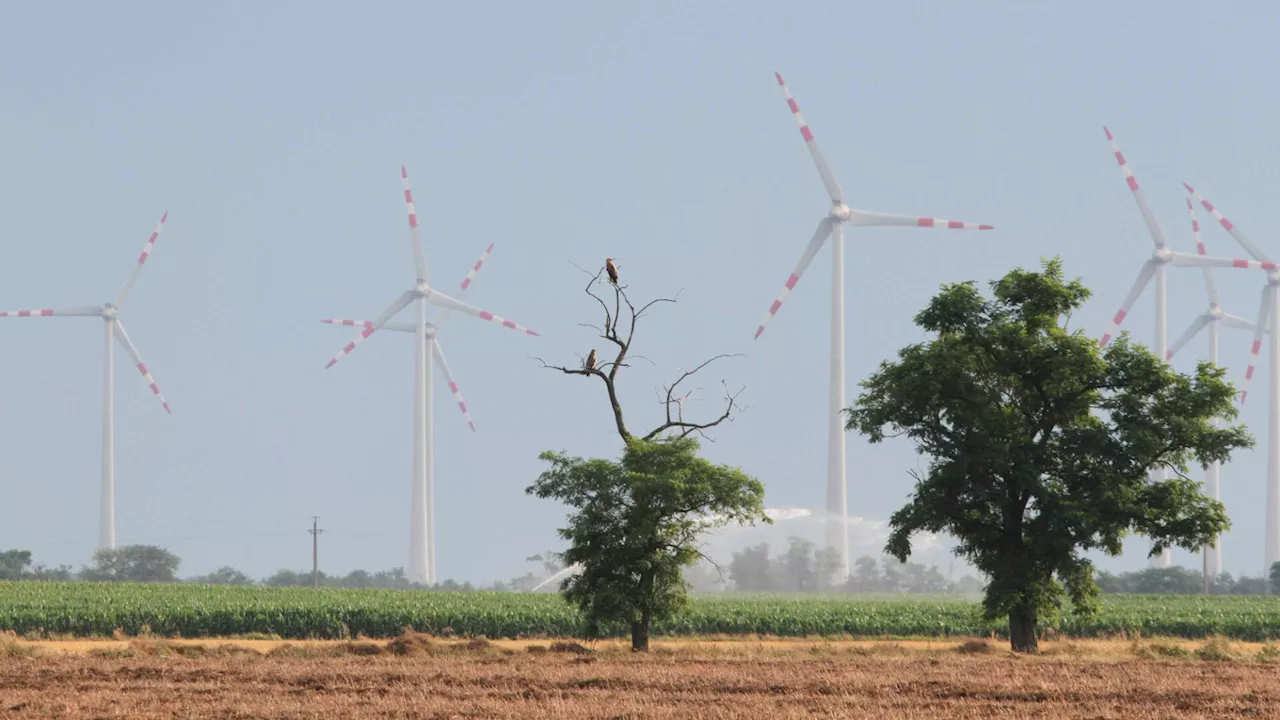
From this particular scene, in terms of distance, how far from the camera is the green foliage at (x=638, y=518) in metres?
48.4

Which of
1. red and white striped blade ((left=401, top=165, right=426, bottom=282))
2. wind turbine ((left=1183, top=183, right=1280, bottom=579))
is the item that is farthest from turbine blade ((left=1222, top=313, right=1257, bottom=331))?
red and white striped blade ((left=401, top=165, right=426, bottom=282))

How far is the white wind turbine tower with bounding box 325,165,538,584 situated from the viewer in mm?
124188

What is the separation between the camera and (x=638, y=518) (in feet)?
158

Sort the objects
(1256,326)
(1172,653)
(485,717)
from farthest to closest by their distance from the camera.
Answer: (1256,326)
(1172,653)
(485,717)

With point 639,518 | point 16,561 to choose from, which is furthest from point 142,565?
point 639,518

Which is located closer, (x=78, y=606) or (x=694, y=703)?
(x=694, y=703)

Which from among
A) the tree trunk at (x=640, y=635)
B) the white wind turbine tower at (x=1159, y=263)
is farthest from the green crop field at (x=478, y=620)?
the white wind turbine tower at (x=1159, y=263)

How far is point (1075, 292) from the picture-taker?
54.0 metres

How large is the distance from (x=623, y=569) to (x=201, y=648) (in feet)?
41.9

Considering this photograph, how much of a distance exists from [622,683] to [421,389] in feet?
299

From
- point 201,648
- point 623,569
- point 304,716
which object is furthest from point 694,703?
point 201,648

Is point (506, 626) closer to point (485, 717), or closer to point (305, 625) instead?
point (305, 625)

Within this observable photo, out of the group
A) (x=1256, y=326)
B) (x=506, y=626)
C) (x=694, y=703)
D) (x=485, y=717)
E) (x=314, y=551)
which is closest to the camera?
(x=485, y=717)

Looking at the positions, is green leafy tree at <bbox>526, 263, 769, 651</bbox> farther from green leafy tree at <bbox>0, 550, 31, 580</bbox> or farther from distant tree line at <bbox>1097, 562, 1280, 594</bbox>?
green leafy tree at <bbox>0, 550, 31, 580</bbox>
